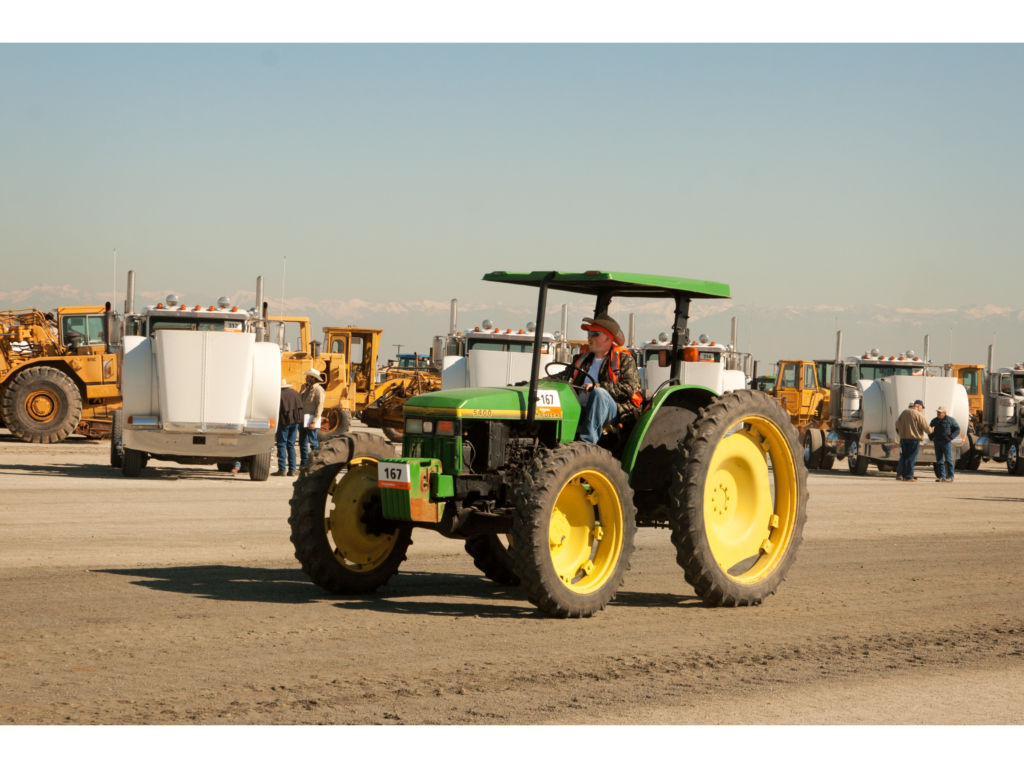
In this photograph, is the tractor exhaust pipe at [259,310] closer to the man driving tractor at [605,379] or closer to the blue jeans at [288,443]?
the blue jeans at [288,443]

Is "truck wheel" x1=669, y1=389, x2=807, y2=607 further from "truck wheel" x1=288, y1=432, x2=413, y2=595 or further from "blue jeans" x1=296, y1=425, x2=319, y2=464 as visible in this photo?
"blue jeans" x1=296, y1=425, x2=319, y2=464

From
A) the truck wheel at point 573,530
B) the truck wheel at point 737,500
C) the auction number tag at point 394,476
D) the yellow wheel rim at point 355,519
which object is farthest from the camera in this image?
the yellow wheel rim at point 355,519

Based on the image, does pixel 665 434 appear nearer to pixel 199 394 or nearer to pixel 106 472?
pixel 199 394

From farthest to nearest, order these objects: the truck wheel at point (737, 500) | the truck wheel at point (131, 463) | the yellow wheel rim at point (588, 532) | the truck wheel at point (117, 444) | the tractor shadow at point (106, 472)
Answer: the truck wheel at point (117, 444)
the tractor shadow at point (106, 472)
the truck wheel at point (131, 463)
the truck wheel at point (737, 500)
the yellow wheel rim at point (588, 532)

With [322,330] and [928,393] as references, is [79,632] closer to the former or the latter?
[928,393]

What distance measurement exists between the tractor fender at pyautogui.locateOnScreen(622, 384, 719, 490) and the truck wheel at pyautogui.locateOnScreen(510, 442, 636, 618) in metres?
0.64

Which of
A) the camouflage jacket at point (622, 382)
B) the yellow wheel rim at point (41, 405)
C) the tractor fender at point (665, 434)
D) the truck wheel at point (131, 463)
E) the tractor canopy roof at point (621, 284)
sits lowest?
the truck wheel at point (131, 463)

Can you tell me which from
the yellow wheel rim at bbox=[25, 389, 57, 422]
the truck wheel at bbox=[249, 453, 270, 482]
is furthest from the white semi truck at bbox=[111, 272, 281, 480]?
the yellow wheel rim at bbox=[25, 389, 57, 422]

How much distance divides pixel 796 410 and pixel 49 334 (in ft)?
53.5

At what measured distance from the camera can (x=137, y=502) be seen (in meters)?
13.9

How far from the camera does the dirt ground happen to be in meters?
5.18

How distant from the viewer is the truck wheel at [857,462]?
23.2 m

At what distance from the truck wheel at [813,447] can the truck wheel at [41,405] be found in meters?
15.0

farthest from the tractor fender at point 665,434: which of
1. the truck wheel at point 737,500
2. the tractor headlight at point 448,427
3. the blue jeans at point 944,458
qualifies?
the blue jeans at point 944,458
